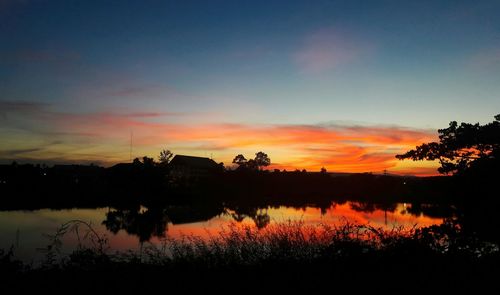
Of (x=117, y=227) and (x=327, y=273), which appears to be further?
(x=117, y=227)

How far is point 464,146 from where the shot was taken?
404 inches

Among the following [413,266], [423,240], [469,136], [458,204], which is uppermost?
[469,136]

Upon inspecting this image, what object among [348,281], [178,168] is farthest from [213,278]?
[178,168]

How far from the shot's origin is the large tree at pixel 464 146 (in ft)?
32.1

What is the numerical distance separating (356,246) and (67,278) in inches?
345

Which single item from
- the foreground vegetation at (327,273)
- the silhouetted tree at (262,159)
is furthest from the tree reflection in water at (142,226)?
the silhouetted tree at (262,159)

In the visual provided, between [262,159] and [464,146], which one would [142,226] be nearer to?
[464,146]

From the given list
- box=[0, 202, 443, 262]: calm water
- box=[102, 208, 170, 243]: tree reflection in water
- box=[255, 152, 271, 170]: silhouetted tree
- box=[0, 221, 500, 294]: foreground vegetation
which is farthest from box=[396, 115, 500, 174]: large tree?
box=[255, 152, 271, 170]: silhouetted tree

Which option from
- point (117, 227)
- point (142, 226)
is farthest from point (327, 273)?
point (142, 226)

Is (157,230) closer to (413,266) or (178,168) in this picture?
(413,266)

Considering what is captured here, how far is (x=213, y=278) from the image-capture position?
1135cm

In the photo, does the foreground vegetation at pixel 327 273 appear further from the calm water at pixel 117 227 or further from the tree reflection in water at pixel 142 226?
the tree reflection in water at pixel 142 226

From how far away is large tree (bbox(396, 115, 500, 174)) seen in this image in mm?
9773

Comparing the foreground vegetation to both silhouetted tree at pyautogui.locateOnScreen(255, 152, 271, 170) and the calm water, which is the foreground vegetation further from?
silhouetted tree at pyautogui.locateOnScreen(255, 152, 271, 170)
